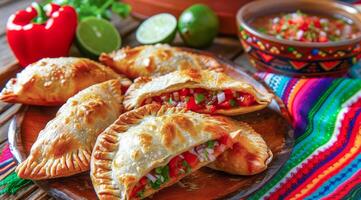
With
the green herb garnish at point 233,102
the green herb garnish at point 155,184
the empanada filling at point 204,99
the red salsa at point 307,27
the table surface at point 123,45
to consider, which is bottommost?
the table surface at point 123,45

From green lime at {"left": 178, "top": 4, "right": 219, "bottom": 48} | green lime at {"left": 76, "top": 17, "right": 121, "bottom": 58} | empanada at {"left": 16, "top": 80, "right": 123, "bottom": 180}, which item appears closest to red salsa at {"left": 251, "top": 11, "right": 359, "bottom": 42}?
green lime at {"left": 178, "top": 4, "right": 219, "bottom": 48}

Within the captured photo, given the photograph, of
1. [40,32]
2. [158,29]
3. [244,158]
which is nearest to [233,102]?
[244,158]

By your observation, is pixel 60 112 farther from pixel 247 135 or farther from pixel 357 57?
pixel 357 57

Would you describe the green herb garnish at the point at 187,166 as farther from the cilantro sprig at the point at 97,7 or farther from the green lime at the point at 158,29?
the cilantro sprig at the point at 97,7

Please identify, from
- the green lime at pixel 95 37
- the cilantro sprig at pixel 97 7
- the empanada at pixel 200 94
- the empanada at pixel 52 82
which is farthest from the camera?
the cilantro sprig at pixel 97 7

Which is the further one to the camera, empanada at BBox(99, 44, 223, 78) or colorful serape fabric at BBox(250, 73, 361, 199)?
empanada at BBox(99, 44, 223, 78)

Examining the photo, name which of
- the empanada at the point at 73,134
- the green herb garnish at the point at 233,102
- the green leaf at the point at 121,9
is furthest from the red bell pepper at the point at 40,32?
the green herb garnish at the point at 233,102

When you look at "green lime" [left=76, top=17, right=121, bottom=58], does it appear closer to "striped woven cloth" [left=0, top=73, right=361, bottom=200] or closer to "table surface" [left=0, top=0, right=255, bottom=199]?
"table surface" [left=0, top=0, right=255, bottom=199]
